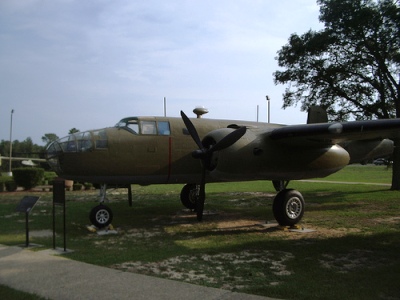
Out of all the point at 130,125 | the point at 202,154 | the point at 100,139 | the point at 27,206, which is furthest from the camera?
the point at 130,125

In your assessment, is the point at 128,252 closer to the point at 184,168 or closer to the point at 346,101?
the point at 184,168

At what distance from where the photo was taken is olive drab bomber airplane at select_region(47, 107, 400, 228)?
10.6m

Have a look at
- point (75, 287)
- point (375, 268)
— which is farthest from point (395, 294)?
point (75, 287)

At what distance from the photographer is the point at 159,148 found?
487 inches

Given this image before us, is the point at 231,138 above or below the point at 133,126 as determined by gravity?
below

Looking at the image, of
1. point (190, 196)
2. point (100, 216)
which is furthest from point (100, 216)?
point (190, 196)

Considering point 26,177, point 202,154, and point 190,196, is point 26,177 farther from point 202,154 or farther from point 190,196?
point 202,154

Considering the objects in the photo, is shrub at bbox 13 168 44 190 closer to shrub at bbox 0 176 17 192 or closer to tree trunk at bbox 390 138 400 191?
shrub at bbox 0 176 17 192

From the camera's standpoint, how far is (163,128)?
41.7 feet

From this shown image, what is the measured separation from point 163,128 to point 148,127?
0.54 meters

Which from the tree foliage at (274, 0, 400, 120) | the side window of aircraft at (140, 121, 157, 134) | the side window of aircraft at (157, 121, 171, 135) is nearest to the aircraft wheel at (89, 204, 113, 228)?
the side window of aircraft at (140, 121, 157, 134)

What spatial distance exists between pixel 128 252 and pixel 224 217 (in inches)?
241

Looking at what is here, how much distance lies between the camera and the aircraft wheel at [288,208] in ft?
38.6

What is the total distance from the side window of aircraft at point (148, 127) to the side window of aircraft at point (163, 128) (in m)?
0.18
